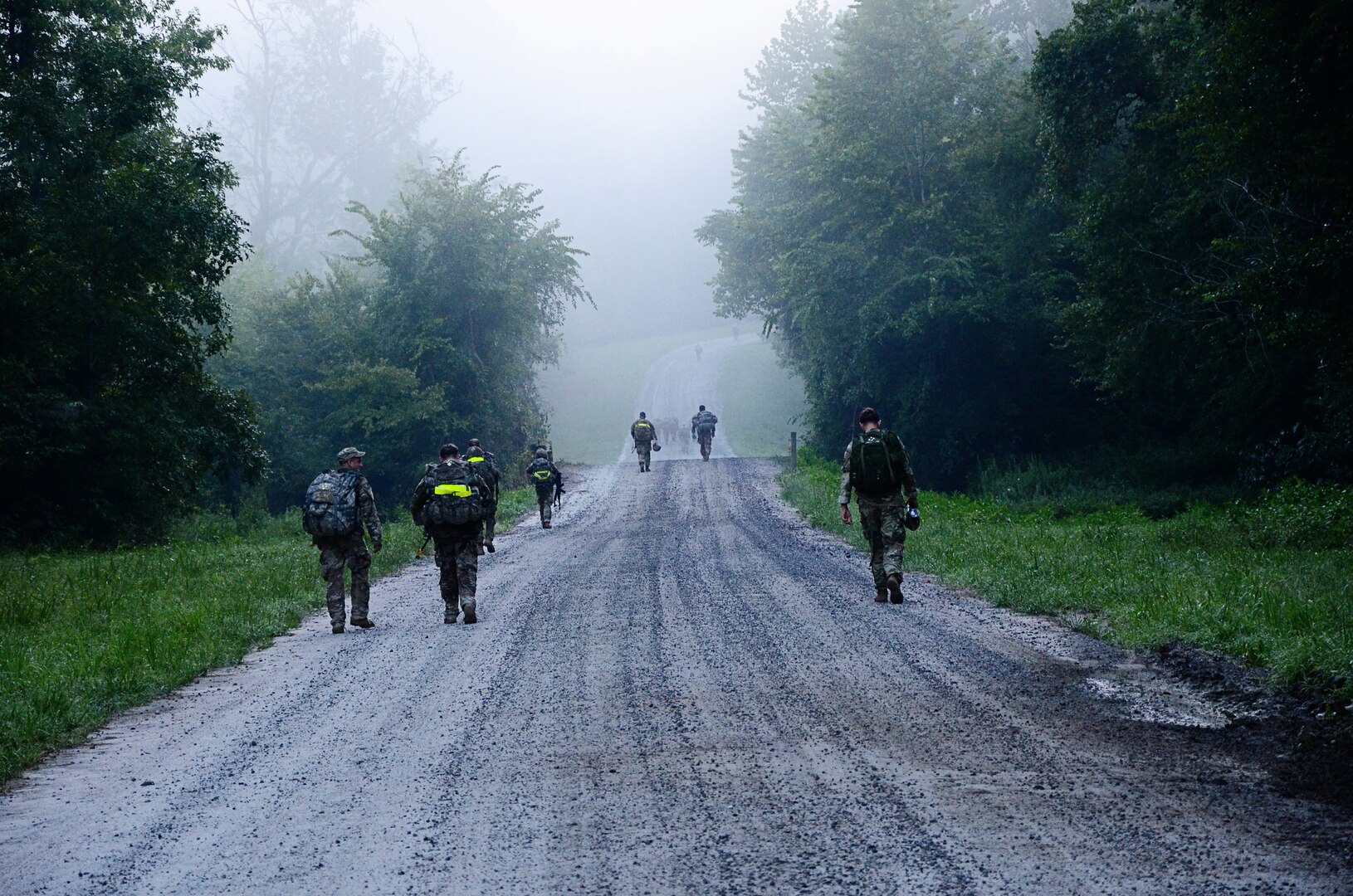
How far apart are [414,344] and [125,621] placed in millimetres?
26059

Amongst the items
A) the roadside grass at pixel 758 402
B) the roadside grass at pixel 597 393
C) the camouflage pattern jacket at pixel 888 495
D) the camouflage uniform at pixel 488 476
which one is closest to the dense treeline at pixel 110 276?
the camouflage uniform at pixel 488 476

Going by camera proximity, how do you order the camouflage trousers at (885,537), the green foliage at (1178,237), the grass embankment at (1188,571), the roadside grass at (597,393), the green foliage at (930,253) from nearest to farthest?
the grass embankment at (1188,571), the camouflage trousers at (885,537), the green foliage at (1178,237), the green foliage at (930,253), the roadside grass at (597,393)

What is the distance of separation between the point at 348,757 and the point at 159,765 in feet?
4.18

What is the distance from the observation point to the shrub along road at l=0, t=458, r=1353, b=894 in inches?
186

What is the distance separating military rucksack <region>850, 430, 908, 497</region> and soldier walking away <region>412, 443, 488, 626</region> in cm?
446

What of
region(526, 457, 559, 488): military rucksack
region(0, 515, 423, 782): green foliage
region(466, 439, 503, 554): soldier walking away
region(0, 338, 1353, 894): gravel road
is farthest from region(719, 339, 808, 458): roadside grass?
region(0, 338, 1353, 894): gravel road

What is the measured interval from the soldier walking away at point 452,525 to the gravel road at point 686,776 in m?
1.26

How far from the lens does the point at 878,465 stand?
40.9 ft

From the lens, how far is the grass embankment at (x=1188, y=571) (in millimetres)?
8273

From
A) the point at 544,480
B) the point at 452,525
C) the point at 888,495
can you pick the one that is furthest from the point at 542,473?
the point at 888,495

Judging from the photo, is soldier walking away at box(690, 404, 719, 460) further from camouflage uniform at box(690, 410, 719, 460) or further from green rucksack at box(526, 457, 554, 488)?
green rucksack at box(526, 457, 554, 488)

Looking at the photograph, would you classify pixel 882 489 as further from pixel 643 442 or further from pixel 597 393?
pixel 597 393

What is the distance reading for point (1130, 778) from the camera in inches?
224

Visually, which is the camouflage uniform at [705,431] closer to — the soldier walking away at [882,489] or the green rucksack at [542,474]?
the green rucksack at [542,474]
